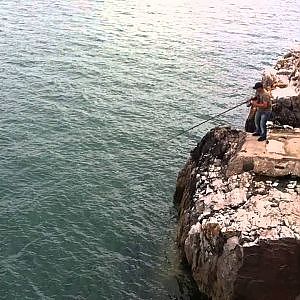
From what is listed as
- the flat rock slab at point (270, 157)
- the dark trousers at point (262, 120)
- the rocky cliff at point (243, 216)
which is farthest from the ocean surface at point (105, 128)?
the dark trousers at point (262, 120)

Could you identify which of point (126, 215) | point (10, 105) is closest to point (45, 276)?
point (126, 215)

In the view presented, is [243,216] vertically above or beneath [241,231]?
above

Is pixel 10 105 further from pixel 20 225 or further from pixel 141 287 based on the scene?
pixel 141 287

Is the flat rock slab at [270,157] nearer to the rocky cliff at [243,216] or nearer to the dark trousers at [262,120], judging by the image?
the rocky cliff at [243,216]

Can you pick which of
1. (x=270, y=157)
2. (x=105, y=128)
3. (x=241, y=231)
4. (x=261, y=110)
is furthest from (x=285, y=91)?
(x=241, y=231)

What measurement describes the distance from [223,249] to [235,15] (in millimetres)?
49320

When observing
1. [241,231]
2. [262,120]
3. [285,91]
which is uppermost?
[262,120]

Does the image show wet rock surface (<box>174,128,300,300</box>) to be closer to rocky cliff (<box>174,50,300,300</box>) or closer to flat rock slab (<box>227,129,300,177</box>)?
rocky cliff (<box>174,50,300,300</box>)

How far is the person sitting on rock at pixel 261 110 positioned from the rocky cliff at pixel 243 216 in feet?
1.56

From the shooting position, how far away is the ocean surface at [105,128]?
68.0 ft

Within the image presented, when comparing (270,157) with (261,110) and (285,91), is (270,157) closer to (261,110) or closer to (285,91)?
(261,110)

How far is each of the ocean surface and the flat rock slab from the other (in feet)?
15.0

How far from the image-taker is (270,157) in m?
20.0

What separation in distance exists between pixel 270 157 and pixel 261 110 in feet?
8.73
